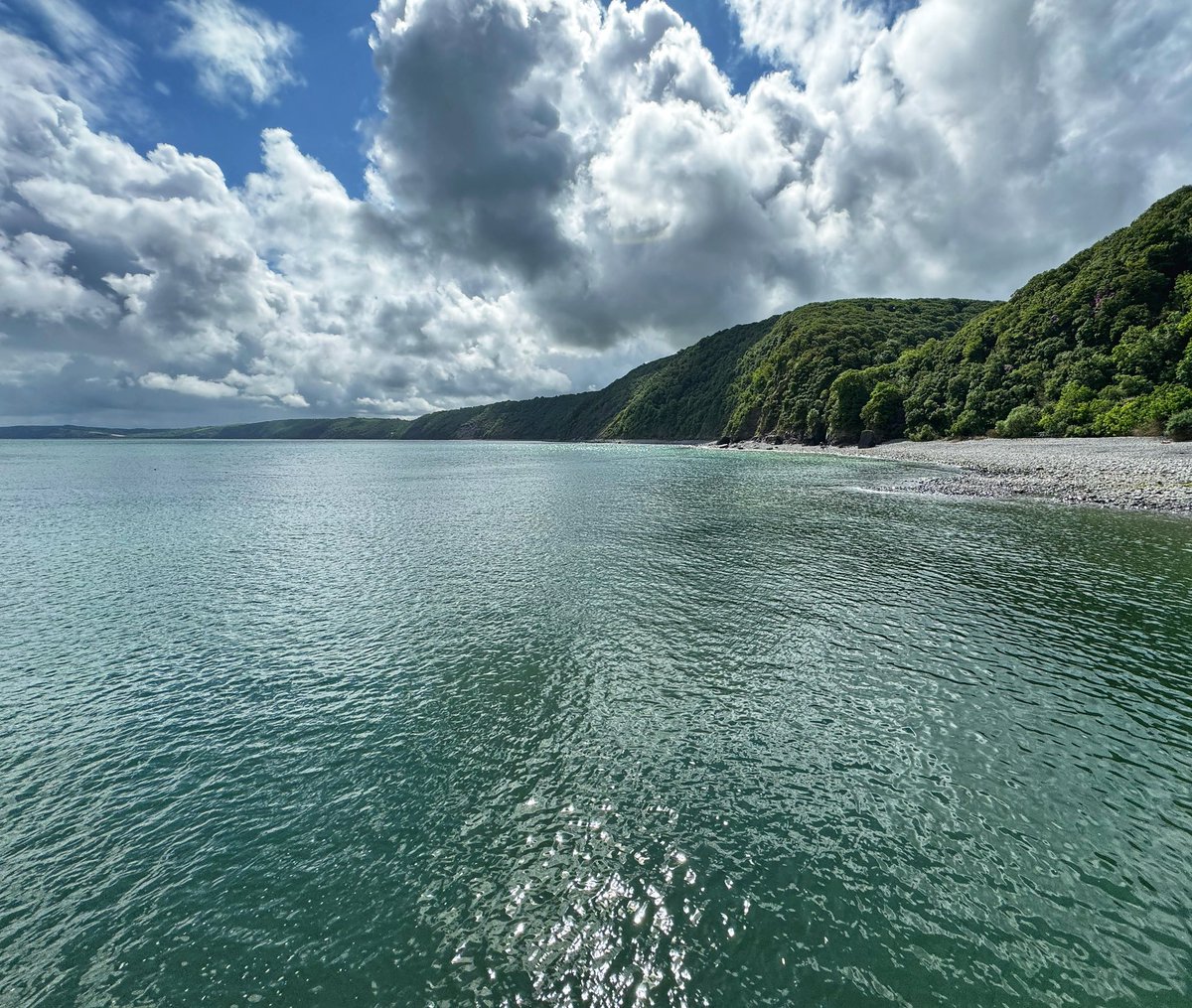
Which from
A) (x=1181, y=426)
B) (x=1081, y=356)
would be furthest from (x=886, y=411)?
(x=1181, y=426)

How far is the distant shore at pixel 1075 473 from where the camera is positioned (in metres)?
43.5

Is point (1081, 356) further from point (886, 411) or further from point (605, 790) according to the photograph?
point (605, 790)

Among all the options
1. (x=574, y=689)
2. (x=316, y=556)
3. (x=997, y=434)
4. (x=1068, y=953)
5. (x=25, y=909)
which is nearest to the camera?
(x=1068, y=953)

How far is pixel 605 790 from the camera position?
468 inches

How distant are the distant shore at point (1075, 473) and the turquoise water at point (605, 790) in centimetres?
2119

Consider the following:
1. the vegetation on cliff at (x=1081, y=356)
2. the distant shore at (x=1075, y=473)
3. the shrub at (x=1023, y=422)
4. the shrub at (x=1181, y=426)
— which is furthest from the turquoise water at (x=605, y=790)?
the shrub at (x=1023, y=422)

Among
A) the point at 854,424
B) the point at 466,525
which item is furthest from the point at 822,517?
the point at 854,424

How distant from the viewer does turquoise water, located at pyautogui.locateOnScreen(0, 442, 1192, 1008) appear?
315 inches

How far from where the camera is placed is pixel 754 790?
11.9 m

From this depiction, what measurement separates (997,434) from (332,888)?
121043 millimetres

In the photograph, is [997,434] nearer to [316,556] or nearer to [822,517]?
[822,517]

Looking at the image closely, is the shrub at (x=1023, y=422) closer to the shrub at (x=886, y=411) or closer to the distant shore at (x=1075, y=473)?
the distant shore at (x=1075, y=473)

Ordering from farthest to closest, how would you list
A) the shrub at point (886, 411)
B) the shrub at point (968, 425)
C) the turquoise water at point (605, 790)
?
the shrub at point (886, 411), the shrub at point (968, 425), the turquoise water at point (605, 790)

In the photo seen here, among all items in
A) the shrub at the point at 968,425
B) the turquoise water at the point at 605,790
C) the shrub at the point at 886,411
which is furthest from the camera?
the shrub at the point at 886,411
